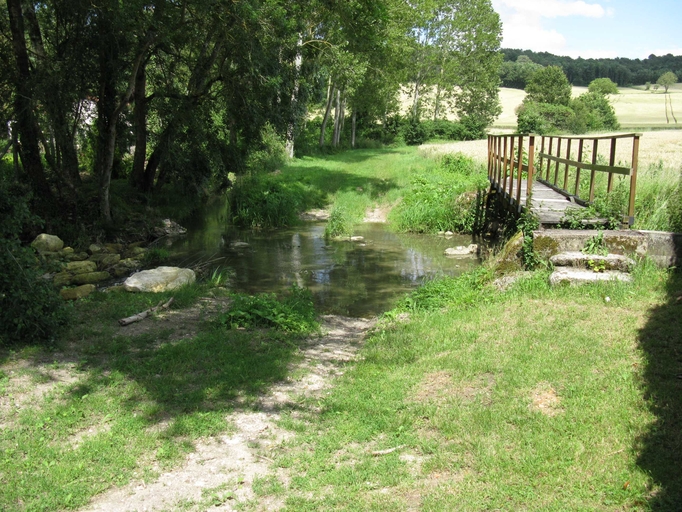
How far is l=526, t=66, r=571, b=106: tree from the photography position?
75.6 meters

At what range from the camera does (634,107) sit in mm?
98562

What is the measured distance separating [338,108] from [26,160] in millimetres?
26736

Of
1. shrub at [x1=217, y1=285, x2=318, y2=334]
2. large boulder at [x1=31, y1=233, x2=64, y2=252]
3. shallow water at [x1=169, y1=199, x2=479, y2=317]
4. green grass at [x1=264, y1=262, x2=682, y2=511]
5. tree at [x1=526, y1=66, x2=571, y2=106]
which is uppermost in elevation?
tree at [x1=526, y1=66, x2=571, y2=106]

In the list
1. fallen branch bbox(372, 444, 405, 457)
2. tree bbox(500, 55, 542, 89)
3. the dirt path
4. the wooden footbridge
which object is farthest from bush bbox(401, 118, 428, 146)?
tree bbox(500, 55, 542, 89)

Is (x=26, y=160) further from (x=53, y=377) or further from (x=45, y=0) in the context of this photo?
(x=53, y=377)

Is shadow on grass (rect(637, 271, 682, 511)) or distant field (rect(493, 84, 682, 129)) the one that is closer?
shadow on grass (rect(637, 271, 682, 511))

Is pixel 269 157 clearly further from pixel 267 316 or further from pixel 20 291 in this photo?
pixel 20 291

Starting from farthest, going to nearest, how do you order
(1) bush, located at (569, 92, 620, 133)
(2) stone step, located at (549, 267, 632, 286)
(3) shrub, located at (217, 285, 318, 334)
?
1. (1) bush, located at (569, 92, 620, 133)
2. (3) shrub, located at (217, 285, 318, 334)
3. (2) stone step, located at (549, 267, 632, 286)

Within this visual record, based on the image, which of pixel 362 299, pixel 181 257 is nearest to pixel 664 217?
pixel 362 299

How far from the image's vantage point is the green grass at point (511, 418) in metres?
4.16

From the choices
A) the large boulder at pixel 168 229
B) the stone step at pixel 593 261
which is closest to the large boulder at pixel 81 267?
the large boulder at pixel 168 229

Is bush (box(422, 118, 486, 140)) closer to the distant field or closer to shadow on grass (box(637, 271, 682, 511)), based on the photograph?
the distant field

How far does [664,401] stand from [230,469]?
375 cm

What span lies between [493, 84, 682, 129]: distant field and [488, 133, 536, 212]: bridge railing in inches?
2472
